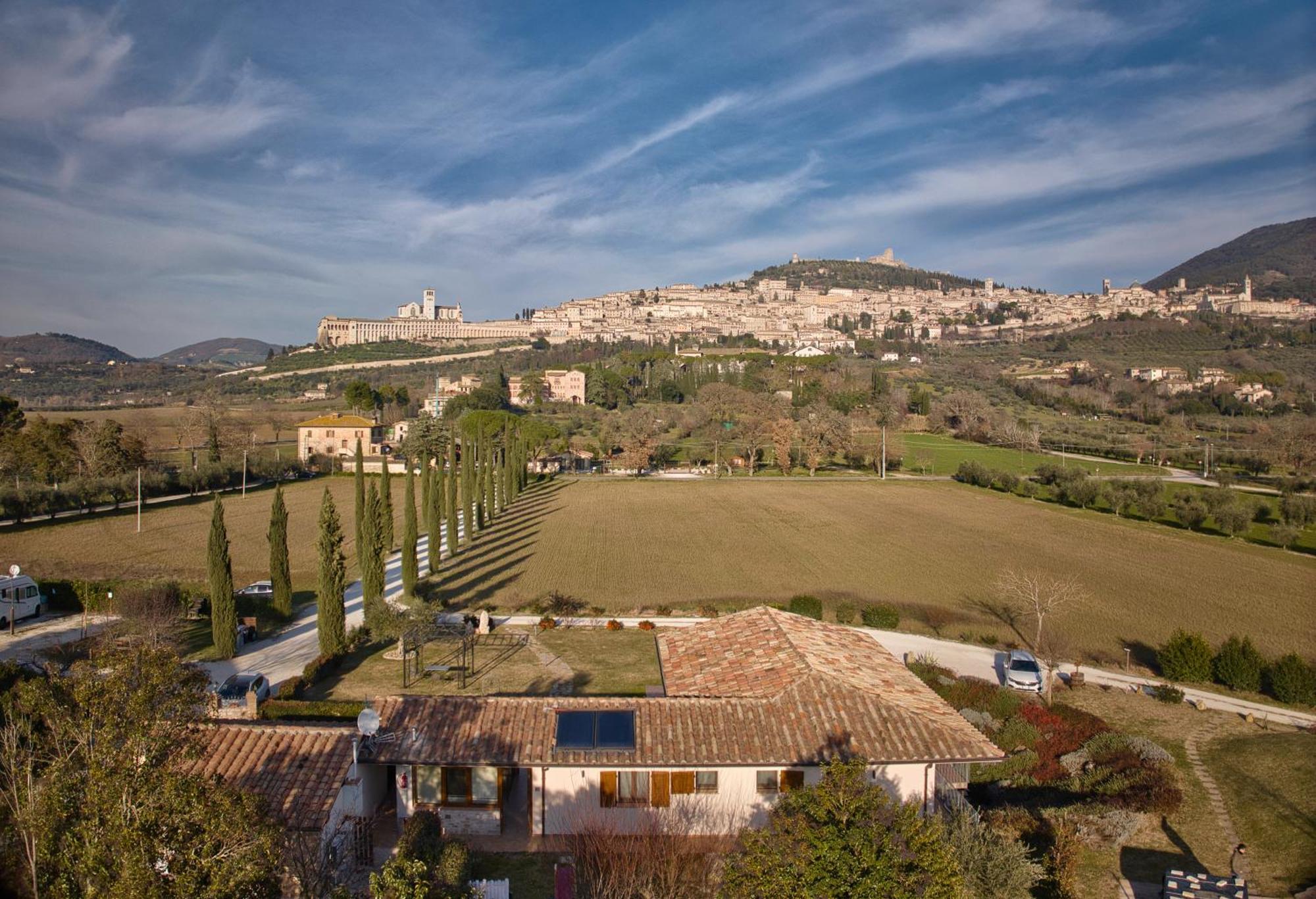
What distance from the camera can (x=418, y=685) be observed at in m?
15.8

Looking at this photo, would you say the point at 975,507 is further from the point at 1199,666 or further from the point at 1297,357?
the point at 1297,357

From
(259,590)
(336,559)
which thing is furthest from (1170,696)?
(259,590)

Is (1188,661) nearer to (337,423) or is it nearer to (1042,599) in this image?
(1042,599)

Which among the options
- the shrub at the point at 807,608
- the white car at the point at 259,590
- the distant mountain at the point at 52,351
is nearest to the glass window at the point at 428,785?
the shrub at the point at 807,608

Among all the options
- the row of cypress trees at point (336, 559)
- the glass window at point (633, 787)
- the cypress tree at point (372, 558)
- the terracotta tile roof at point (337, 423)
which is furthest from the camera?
the terracotta tile roof at point (337, 423)

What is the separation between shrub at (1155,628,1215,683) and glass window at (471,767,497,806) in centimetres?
1572

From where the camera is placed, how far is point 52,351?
470 feet

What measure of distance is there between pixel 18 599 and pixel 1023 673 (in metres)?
24.6

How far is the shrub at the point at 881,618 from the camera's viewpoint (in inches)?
852

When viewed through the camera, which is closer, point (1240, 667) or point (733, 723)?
point (733, 723)

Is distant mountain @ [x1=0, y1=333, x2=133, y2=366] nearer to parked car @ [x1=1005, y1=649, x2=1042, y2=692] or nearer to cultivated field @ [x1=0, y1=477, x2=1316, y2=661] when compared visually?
cultivated field @ [x1=0, y1=477, x2=1316, y2=661]

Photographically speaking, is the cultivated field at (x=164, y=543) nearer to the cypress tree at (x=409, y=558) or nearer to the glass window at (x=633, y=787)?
the cypress tree at (x=409, y=558)

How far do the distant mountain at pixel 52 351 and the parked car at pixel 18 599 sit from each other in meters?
133

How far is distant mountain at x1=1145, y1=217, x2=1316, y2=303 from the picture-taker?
149 m
